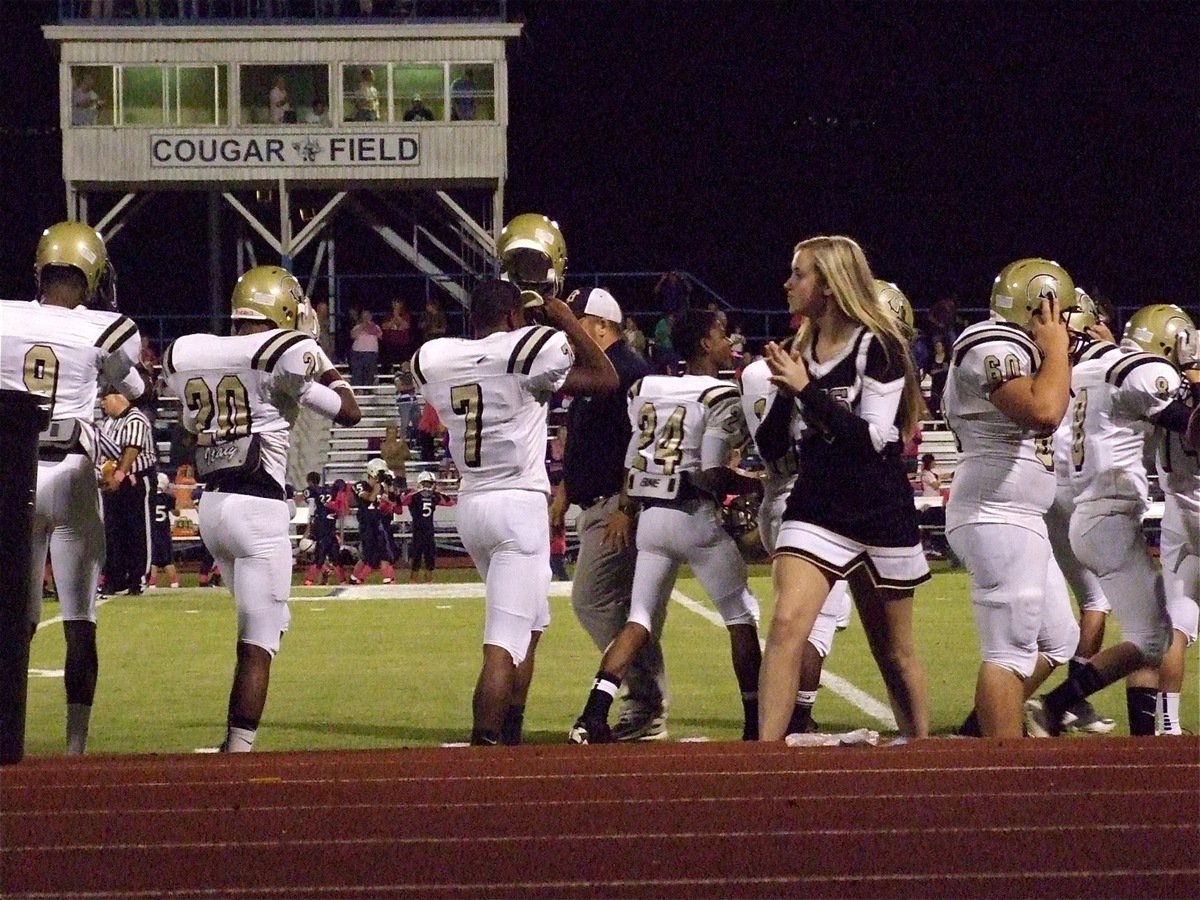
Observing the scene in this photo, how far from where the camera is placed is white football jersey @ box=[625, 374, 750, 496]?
6.77 metres

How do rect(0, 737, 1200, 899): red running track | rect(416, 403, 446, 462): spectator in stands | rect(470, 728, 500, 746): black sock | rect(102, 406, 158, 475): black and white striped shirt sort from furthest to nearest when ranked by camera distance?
1. rect(416, 403, 446, 462): spectator in stands
2. rect(102, 406, 158, 475): black and white striped shirt
3. rect(470, 728, 500, 746): black sock
4. rect(0, 737, 1200, 899): red running track

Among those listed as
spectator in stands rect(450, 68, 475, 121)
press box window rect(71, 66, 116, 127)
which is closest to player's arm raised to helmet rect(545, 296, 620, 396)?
spectator in stands rect(450, 68, 475, 121)

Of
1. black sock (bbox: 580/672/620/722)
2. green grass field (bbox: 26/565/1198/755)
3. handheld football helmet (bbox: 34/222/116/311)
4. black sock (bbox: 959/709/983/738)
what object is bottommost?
green grass field (bbox: 26/565/1198/755)

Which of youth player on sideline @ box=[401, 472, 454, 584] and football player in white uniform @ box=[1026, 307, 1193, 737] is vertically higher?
football player in white uniform @ box=[1026, 307, 1193, 737]

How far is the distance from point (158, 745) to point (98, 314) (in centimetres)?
185

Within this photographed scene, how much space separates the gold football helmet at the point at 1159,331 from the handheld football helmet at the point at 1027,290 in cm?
161

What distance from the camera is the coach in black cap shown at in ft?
23.6

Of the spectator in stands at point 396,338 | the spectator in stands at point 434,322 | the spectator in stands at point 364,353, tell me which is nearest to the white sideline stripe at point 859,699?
the spectator in stands at point 434,322

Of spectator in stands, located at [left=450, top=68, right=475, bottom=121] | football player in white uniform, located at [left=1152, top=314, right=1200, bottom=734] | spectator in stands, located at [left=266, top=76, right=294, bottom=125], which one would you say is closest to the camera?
football player in white uniform, located at [left=1152, top=314, right=1200, bottom=734]

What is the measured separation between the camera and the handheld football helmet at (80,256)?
641cm

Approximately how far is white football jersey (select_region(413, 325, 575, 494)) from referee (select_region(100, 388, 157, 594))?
869 centimetres

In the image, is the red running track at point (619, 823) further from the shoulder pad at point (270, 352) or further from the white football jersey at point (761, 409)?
the white football jersey at point (761, 409)

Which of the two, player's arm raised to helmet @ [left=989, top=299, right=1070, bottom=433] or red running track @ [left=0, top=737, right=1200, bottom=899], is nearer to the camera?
red running track @ [left=0, top=737, right=1200, bottom=899]

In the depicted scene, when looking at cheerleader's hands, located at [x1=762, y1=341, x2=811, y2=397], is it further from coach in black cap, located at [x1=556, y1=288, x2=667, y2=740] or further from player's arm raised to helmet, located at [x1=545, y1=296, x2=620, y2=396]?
coach in black cap, located at [x1=556, y1=288, x2=667, y2=740]
